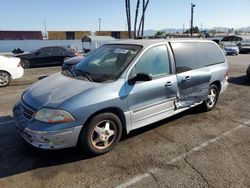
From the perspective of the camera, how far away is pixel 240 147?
13.6 ft

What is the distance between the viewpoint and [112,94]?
370 cm

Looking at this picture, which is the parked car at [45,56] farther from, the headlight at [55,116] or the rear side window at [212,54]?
the headlight at [55,116]

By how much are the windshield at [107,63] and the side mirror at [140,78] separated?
23 cm

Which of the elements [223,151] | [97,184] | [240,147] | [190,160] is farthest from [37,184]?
[240,147]

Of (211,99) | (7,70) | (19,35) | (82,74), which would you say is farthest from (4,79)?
(19,35)

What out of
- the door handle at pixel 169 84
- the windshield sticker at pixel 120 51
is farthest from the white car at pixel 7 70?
the door handle at pixel 169 84

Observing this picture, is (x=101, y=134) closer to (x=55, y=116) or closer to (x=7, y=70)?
(x=55, y=116)

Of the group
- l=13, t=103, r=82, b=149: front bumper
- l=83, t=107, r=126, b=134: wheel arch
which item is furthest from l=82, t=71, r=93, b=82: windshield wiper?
l=13, t=103, r=82, b=149: front bumper

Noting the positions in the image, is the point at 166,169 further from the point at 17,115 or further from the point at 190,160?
the point at 17,115

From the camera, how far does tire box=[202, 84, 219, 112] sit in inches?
226

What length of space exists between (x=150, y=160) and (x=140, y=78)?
1260 mm

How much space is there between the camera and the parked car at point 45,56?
15.0 m

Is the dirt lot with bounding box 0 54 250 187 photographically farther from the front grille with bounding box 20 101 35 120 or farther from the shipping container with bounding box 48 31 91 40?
the shipping container with bounding box 48 31 91 40

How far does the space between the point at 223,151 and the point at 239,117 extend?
1924 mm
